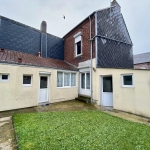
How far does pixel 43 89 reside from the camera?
8.77 metres

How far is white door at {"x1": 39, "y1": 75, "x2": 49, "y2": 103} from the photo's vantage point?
863cm

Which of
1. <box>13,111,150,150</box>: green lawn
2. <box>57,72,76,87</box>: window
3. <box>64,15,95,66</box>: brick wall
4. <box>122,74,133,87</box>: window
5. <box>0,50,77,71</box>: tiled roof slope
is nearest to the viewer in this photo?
<box>13,111,150,150</box>: green lawn

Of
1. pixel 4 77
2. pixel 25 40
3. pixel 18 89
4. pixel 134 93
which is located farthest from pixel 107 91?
pixel 25 40

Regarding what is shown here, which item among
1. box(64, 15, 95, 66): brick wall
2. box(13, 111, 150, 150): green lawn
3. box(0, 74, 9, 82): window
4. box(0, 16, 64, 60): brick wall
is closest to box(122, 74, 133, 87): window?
box(13, 111, 150, 150): green lawn

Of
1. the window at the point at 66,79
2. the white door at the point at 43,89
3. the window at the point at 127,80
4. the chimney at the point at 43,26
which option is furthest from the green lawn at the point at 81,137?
the chimney at the point at 43,26

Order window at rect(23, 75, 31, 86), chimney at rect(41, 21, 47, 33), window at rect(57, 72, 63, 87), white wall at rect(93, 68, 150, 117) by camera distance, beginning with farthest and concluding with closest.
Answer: chimney at rect(41, 21, 47, 33) < window at rect(57, 72, 63, 87) < window at rect(23, 75, 31, 86) < white wall at rect(93, 68, 150, 117)

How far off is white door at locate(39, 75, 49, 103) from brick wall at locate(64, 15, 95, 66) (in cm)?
425

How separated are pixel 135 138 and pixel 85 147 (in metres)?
1.80

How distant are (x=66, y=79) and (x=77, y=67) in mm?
2031

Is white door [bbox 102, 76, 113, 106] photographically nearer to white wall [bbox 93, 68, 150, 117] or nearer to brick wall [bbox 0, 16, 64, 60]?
white wall [bbox 93, 68, 150, 117]

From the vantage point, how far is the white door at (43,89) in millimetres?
8633

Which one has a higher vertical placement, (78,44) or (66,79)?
(78,44)

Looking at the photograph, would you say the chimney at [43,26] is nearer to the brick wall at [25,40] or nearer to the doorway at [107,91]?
the brick wall at [25,40]

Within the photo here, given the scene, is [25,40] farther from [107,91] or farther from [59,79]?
[107,91]
